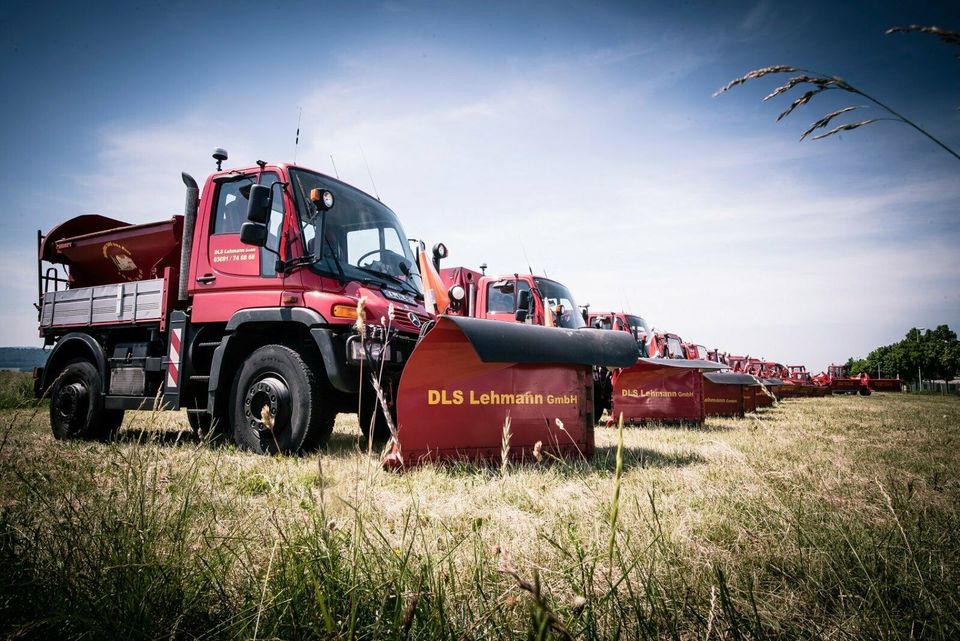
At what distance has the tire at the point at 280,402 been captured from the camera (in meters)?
3.86

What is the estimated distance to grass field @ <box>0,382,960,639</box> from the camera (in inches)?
40.0

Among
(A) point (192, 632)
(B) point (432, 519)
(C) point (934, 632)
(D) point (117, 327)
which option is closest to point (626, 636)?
(C) point (934, 632)

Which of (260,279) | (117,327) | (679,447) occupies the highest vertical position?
(260,279)

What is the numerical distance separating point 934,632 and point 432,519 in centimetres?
167

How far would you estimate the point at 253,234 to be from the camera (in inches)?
153

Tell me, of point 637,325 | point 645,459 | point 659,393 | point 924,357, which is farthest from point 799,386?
point 924,357

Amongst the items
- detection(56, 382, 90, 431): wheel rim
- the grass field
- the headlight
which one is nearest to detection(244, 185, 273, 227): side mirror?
the headlight

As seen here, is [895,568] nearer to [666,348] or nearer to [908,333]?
[666,348]

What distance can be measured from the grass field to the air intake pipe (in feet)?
8.03

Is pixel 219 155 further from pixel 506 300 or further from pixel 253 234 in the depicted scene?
pixel 506 300

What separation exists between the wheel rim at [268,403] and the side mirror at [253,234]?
119cm

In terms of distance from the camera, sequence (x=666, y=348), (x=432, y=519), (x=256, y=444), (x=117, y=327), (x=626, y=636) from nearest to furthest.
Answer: (x=626, y=636) → (x=432, y=519) → (x=256, y=444) → (x=117, y=327) → (x=666, y=348)

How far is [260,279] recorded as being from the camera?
426 cm

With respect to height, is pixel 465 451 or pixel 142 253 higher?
pixel 142 253
